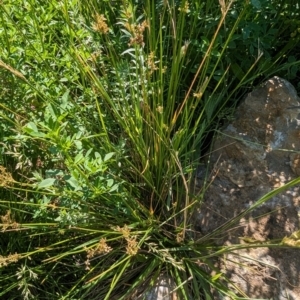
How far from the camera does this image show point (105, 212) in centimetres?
179

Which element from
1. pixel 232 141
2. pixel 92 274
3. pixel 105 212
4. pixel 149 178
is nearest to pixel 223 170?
pixel 232 141

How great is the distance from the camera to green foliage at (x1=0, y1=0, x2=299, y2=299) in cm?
166

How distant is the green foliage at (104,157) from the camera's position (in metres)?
1.66

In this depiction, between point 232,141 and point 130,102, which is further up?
point 130,102

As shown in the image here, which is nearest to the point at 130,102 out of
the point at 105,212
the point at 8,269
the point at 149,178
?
the point at 149,178

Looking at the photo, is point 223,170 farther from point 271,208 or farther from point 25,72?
point 25,72

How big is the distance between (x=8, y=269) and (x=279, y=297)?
95 centimetres

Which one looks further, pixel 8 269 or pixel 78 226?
pixel 8 269

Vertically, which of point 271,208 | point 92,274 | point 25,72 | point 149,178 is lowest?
point 92,274

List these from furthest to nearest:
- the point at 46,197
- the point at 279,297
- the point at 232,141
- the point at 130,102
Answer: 1. the point at 232,141
2. the point at 130,102
3. the point at 279,297
4. the point at 46,197

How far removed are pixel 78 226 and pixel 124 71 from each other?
553mm

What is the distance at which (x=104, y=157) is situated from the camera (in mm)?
1662

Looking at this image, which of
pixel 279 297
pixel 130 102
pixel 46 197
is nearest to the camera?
pixel 46 197

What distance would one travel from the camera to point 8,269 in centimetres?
188
